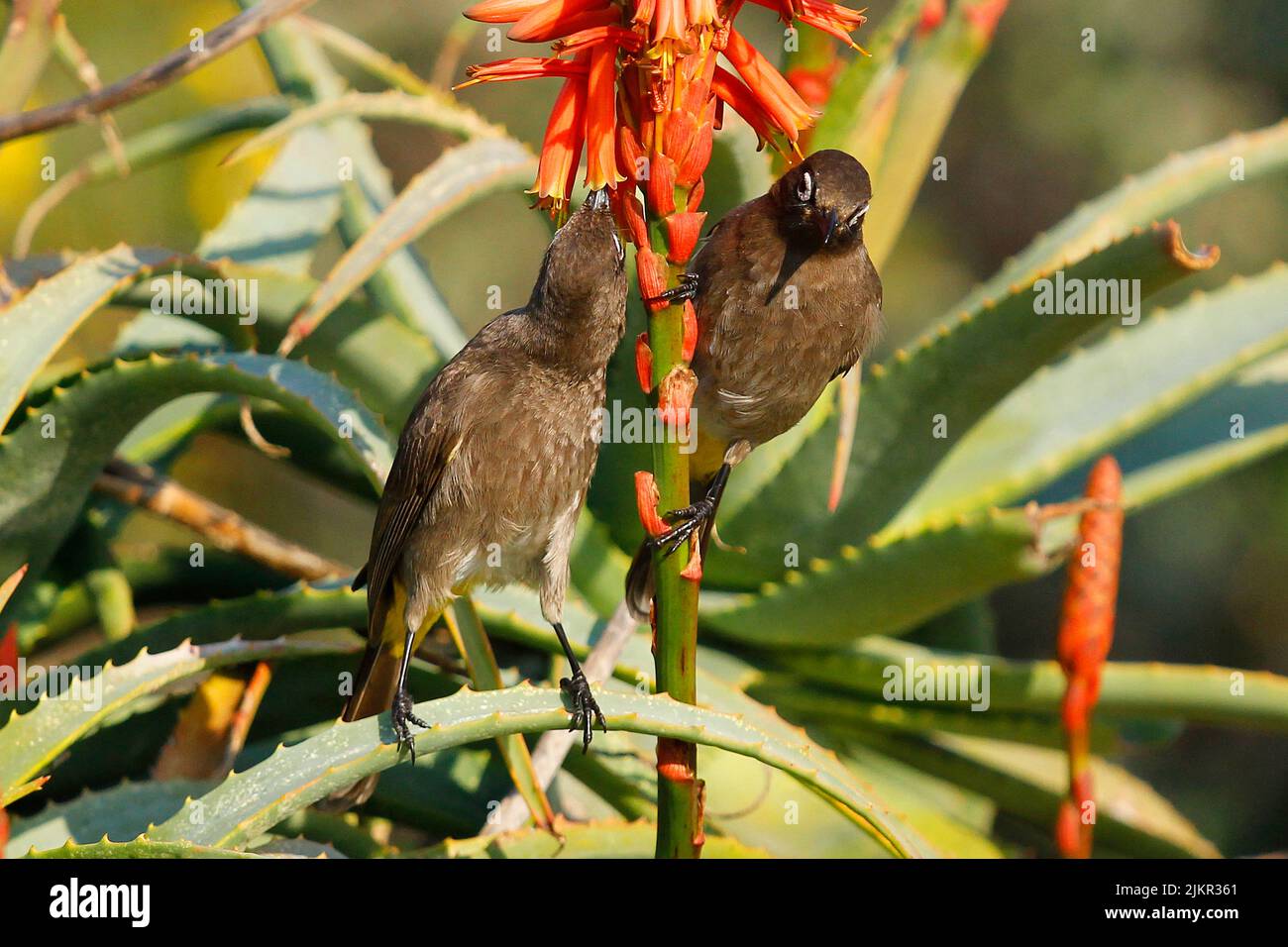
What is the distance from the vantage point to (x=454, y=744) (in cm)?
149

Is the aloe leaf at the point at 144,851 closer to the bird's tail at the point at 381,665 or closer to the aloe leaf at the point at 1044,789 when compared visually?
the bird's tail at the point at 381,665

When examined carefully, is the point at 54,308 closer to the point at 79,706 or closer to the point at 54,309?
the point at 54,309

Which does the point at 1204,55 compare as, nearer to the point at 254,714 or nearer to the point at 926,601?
the point at 926,601

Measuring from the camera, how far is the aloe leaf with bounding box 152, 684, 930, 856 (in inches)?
56.4

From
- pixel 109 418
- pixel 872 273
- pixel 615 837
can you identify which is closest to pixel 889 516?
pixel 872 273

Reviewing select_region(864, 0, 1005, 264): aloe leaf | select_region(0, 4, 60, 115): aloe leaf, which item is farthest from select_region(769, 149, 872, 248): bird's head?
select_region(0, 4, 60, 115): aloe leaf

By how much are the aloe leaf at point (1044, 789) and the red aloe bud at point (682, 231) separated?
1737 mm

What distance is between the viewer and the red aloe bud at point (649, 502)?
1438 millimetres

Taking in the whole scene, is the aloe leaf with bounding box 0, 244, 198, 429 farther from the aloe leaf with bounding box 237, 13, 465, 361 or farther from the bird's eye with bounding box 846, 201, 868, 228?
the bird's eye with bounding box 846, 201, 868, 228

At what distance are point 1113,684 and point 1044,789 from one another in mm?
359

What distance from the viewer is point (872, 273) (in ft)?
8.02

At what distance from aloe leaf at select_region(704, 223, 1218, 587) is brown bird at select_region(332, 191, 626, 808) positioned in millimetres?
610

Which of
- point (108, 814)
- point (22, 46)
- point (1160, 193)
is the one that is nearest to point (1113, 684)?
point (1160, 193)
